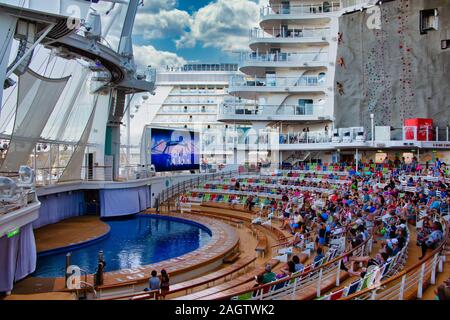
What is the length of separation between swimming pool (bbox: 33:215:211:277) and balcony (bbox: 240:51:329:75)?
15.8 meters

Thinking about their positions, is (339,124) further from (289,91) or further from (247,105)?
(247,105)

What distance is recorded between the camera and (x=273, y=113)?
32.8 metres

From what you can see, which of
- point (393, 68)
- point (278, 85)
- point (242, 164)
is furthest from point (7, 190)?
point (393, 68)

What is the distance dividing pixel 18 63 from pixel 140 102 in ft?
139

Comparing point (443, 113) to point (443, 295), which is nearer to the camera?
point (443, 295)

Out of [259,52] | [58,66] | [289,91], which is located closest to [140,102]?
[259,52]

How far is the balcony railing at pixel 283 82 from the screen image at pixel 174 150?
615 cm

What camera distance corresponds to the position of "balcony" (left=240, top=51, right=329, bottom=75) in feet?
108

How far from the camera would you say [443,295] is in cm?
547

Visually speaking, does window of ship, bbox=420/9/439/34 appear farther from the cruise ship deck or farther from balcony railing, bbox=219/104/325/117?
balcony railing, bbox=219/104/325/117

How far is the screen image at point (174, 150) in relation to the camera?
86.0 feet

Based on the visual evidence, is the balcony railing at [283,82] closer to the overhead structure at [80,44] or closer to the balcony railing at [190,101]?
the overhead structure at [80,44]

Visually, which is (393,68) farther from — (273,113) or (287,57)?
(273,113)

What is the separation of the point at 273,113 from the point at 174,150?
9.06m
